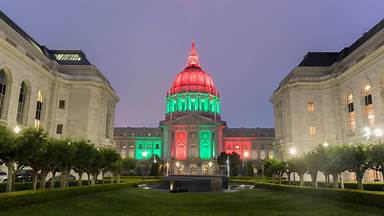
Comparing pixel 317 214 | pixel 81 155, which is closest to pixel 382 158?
pixel 317 214

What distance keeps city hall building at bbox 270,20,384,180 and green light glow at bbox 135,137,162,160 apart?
195 feet

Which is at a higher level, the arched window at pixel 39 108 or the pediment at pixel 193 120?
the pediment at pixel 193 120

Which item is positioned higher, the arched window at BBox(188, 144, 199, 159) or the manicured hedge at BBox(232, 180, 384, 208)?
the arched window at BBox(188, 144, 199, 159)

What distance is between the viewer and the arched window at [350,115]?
191 feet

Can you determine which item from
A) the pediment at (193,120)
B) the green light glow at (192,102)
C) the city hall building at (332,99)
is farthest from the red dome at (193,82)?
the city hall building at (332,99)

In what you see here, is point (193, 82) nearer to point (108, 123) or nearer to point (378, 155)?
point (108, 123)

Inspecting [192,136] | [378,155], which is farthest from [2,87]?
[192,136]

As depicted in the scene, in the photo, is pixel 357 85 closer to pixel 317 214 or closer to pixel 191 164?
pixel 317 214

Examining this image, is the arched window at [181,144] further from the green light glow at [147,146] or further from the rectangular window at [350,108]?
the rectangular window at [350,108]

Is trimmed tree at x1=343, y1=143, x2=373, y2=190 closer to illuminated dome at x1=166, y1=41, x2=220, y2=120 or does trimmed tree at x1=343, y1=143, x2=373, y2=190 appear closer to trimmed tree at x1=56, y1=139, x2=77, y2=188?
trimmed tree at x1=56, y1=139, x2=77, y2=188

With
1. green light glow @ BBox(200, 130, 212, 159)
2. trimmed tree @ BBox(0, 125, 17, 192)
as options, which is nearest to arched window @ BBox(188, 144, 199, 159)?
green light glow @ BBox(200, 130, 212, 159)

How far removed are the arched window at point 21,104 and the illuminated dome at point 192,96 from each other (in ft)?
260

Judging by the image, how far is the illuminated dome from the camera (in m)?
131

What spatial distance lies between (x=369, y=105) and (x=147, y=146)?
3388 inches
